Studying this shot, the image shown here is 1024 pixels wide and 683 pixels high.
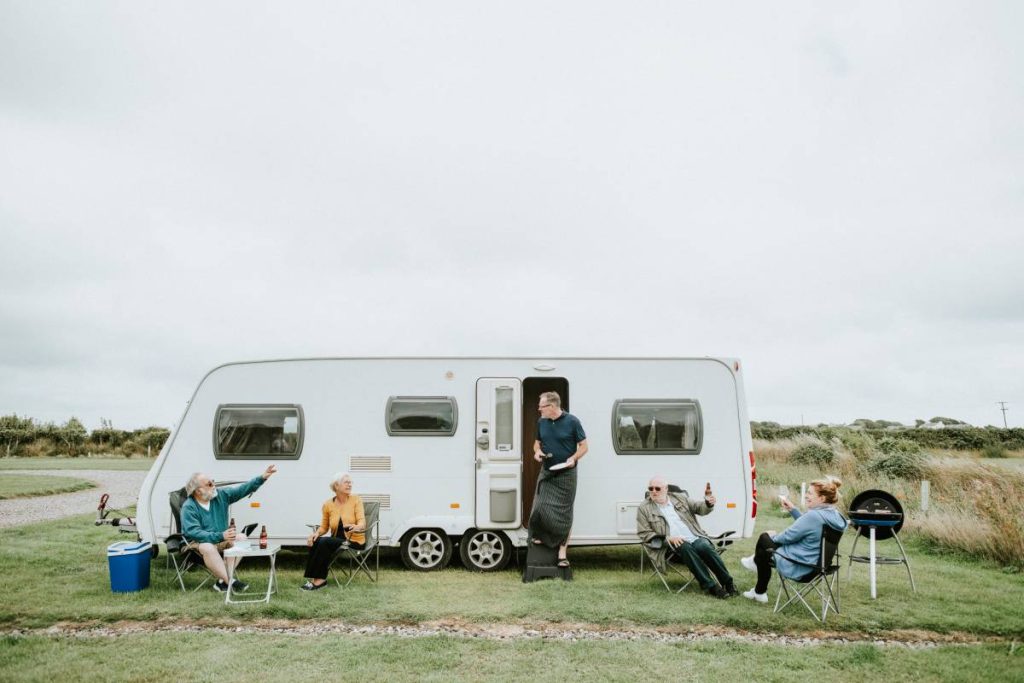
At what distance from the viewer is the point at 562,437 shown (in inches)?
→ 295

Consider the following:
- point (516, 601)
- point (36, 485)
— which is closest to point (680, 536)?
point (516, 601)

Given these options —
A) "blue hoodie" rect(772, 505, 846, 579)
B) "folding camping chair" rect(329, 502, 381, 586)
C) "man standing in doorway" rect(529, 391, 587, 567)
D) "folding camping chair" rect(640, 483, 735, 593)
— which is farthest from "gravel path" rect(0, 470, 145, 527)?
"blue hoodie" rect(772, 505, 846, 579)

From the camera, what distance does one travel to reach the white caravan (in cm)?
802

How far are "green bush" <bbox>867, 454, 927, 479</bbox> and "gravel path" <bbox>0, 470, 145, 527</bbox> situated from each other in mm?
15030

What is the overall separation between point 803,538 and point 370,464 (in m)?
4.40

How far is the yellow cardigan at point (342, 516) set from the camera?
7.37 m

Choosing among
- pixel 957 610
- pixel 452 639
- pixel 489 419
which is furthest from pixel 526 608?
pixel 957 610

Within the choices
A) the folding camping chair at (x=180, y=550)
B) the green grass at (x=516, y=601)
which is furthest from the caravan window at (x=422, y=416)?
the folding camping chair at (x=180, y=550)

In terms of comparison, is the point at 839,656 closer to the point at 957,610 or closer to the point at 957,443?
the point at 957,610

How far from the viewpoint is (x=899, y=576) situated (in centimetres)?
778

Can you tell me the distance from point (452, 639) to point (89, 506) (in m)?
11.9

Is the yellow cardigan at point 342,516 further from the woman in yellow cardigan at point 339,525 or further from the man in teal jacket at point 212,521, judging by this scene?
the man in teal jacket at point 212,521

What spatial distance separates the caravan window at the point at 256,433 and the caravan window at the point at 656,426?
3.51m

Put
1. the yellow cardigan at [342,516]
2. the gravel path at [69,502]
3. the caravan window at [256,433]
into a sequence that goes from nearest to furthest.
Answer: the yellow cardigan at [342,516], the caravan window at [256,433], the gravel path at [69,502]
